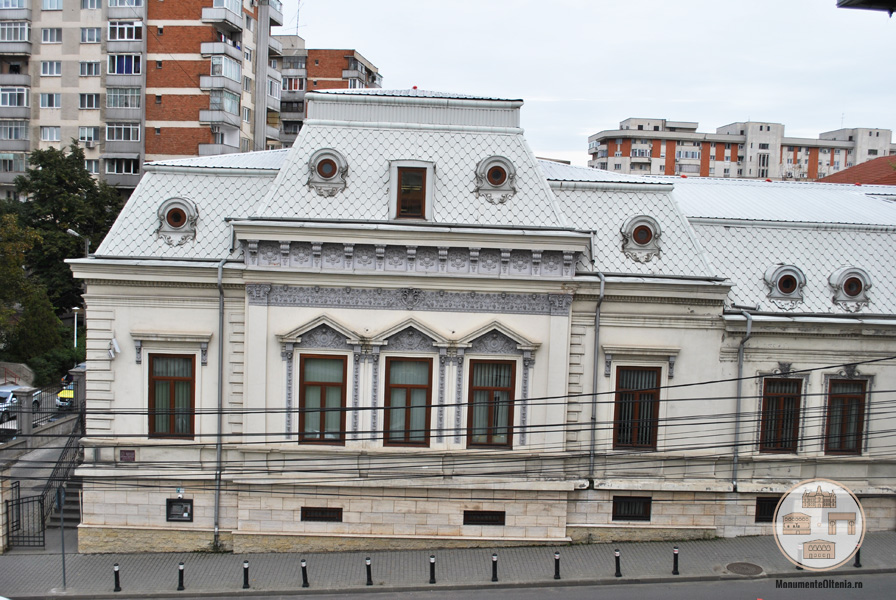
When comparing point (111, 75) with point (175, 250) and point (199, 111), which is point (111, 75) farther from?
point (175, 250)

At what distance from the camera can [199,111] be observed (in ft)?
174

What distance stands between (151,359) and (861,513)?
2076cm

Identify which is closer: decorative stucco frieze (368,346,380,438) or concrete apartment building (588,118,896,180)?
decorative stucco frieze (368,346,380,438)

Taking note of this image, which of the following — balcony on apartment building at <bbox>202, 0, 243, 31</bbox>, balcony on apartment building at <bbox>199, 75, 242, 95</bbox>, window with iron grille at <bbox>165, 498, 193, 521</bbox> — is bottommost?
window with iron grille at <bbox>165, 498, 193, 521</bbox>

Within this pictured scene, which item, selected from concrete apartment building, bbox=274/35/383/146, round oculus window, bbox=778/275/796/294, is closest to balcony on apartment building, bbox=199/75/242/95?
concrete apartment building, bbox=274/35/383/146

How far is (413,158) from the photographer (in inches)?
808

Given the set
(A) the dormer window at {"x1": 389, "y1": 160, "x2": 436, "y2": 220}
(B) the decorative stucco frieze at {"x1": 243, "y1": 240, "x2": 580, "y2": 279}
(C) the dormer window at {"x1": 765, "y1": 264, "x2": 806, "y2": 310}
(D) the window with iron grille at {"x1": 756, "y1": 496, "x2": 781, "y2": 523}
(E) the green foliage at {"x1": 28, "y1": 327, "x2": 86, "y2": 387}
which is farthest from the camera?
(E) the green foliage at {"x1": 28, "y1": 327, "x2": 86, "y2": 387}

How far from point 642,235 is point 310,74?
6672cm

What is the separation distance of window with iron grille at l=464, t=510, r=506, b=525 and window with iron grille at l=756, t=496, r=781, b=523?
748 cm

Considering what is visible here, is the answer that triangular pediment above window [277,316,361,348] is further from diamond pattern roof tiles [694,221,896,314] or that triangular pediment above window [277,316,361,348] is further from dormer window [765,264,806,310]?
dormer window [765,264,806,310]

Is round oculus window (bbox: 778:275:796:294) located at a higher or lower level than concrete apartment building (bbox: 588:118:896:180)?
lower

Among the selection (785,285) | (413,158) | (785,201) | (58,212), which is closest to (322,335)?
(413,158)

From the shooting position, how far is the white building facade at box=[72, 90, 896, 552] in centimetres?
2011

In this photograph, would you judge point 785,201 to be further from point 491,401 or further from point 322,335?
point 322,335
